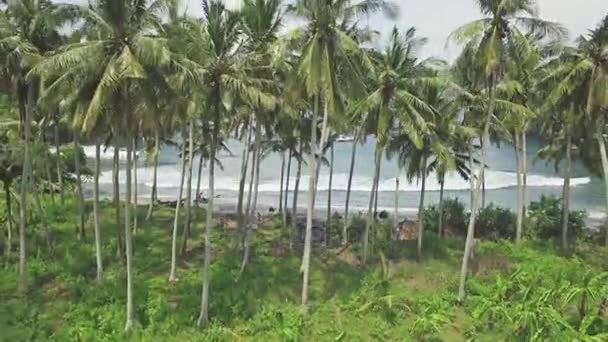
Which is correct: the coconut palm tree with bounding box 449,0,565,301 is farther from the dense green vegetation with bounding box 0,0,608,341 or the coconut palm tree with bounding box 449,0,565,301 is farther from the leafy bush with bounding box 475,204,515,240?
the leafy bush with bounding box 475,204,515,240

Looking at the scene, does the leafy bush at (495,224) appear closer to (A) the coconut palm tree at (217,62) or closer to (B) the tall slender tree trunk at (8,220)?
(A) the coconut palm tree at (217,62)

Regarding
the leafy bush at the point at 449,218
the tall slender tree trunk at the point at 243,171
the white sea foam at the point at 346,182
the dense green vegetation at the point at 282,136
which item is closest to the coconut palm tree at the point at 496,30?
the dense green vegetation at the point at 282,136

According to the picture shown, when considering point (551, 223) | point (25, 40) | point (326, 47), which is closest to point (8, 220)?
point (25, 40)

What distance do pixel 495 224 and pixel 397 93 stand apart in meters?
14.2

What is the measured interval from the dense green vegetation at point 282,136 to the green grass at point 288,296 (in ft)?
0.27

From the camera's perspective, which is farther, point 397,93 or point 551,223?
point 551,223

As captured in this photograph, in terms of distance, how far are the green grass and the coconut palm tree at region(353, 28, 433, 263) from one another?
17.8 ft

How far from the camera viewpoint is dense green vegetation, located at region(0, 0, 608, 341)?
679 inches

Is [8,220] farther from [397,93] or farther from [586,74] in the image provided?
[586,74]

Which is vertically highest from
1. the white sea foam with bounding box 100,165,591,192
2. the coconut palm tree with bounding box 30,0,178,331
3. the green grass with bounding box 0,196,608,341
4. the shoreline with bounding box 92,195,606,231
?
the coconut palm tree with bounding box 30,0,178,331

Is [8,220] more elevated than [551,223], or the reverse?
[551,223]

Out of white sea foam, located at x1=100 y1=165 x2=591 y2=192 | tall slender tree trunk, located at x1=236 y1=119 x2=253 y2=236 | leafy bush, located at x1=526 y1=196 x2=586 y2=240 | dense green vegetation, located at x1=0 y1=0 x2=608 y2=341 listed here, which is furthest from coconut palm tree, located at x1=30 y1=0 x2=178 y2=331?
white sea foam, located at x1=100 y1=165 x2=591 y2=192

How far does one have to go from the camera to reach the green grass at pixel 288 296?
58.3 feet

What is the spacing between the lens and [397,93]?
21.2 m
